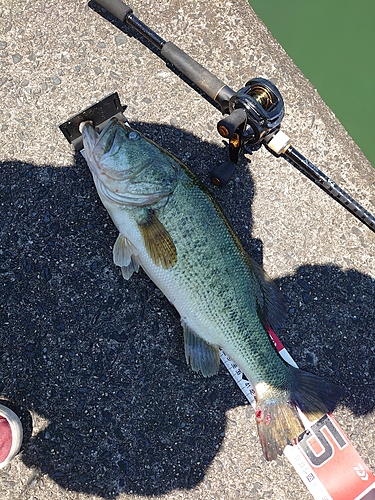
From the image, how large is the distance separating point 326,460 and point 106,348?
5.76 ft

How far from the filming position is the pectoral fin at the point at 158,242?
249 cm

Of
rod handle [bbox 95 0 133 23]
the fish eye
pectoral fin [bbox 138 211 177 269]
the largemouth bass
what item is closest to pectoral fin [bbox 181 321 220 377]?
the largemouth bass

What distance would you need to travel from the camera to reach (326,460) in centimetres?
283

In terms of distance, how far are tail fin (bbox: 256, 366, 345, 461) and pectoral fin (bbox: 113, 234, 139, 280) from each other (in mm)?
1206

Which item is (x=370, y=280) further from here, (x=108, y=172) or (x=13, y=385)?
(x=13, y=385)

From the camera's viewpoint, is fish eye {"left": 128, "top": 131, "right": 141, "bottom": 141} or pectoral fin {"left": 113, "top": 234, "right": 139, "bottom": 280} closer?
fish eye {"left": 128, "top": 131, "right": 141, "bottom": 141}

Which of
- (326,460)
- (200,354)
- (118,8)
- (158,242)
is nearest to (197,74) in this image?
(118,8)

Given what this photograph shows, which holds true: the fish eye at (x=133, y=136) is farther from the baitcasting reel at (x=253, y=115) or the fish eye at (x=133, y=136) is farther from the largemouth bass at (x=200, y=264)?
the baitcasting reel at (x=253, y=115)

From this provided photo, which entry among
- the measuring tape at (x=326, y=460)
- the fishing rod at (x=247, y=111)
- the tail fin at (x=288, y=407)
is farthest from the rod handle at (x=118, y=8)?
the tail fin at (x=288, y=407)

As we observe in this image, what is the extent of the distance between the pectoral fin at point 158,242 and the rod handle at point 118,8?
5.40 ft

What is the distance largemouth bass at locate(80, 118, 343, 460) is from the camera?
8.25ft

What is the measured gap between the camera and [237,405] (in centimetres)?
288

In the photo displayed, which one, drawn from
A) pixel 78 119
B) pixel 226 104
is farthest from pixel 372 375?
pixel 78 119

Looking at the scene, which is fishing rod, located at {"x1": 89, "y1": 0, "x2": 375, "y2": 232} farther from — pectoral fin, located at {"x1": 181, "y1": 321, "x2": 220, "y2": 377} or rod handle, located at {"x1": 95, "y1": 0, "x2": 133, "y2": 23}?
pectoral fin, located at {"x1": 181, "y1": 321, "x2": 220, "y2": 377}
